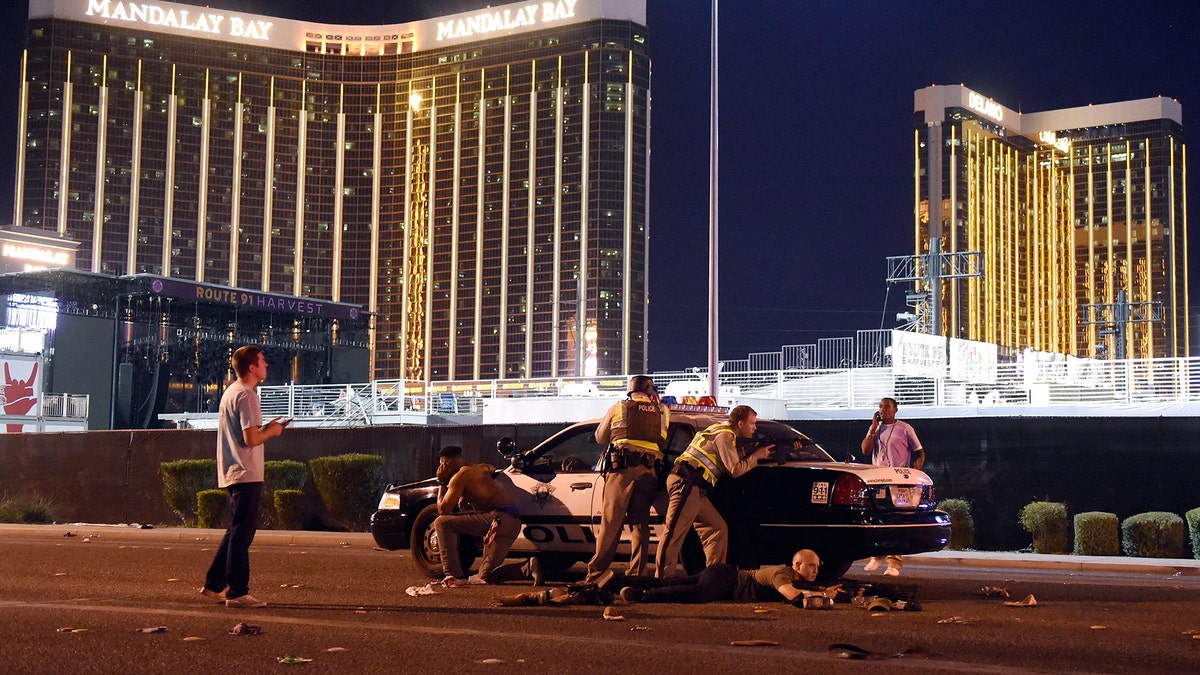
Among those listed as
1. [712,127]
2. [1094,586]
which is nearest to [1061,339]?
[712,127]

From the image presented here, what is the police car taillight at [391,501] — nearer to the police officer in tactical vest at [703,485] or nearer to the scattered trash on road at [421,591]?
the scattered trash on road at [421,591]

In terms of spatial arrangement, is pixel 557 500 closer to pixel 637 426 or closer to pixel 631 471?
pixel 631 471

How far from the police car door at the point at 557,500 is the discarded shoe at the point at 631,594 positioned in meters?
1.75

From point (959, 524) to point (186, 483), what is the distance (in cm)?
1316

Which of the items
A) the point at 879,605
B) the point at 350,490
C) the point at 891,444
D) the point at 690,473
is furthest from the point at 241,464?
the point at 350,490

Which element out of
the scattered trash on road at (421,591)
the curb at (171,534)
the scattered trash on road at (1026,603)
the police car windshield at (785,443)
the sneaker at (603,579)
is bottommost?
the curb at (171,534)

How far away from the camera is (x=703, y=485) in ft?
35.9

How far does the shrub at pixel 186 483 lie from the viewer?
24328 millimetres

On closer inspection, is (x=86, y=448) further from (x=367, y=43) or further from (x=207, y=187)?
(x=367, y=43)

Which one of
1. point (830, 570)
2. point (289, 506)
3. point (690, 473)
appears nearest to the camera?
point (690, 473)

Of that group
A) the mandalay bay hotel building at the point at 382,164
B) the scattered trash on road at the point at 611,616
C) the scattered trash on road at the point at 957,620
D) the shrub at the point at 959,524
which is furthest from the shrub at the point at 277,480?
the mandalay bay hotel building at the point at 382,164

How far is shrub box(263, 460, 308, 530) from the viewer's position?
23.7 m

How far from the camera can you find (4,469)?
91.7 feet

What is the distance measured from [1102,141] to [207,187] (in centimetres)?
10040
